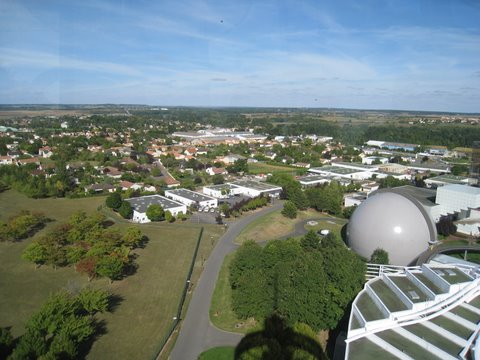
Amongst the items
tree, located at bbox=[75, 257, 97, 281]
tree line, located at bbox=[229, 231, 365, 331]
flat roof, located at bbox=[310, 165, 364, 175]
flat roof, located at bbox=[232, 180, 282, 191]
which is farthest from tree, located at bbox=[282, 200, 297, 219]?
flat roof, located at bbox=[310, 165, 364, 175]

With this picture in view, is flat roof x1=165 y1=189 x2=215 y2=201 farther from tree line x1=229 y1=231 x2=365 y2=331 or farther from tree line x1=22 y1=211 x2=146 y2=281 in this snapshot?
tree line x1=229 y1=231 x2=365 y2=331

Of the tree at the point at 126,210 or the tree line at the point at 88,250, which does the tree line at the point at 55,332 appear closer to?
the tree line at the point at 88,250

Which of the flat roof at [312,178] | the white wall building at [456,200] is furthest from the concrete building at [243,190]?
the white wall building at [456,200]

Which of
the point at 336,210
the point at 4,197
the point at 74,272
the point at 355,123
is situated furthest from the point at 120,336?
the point at 355,123

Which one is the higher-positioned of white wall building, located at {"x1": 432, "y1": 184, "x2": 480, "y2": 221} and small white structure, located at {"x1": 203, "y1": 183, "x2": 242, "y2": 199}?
white wall building, located at {"x1": 432, "y1": 184, "x2": 480, "y2": 221}

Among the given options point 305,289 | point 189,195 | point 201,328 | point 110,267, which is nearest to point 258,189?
point 189,195

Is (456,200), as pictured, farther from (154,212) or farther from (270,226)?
(154,212)

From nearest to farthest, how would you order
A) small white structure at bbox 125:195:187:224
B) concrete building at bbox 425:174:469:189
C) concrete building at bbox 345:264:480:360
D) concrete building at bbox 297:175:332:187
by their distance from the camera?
concrete building at bbox 345:264:480:360 → small white structure at bbox 125:195:187:224 → concrete building at bbox 425:174:469:189 → concrete building at bbox 297:175:332:187
